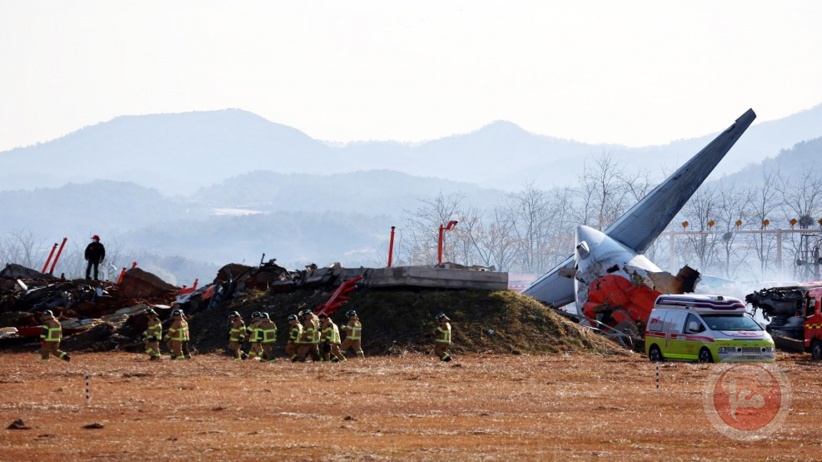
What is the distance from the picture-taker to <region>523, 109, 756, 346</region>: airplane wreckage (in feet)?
149

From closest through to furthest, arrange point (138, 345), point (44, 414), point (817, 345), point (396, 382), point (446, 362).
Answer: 1. point (44, 414)
2. point (396, 382)
3. point (446, 362)
4. point (817, 345)
5. point (138, 345)

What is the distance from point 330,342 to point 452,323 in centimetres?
561

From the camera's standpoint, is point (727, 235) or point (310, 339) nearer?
point (310, 339)

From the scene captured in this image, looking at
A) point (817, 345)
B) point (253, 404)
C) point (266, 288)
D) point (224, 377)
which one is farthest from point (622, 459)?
point (266, 288)

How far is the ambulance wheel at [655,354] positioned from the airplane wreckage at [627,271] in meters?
6.08

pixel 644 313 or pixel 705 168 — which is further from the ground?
pixel 705 168

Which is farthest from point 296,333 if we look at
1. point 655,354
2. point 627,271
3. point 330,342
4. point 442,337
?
point 627,271

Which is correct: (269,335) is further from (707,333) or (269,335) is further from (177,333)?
(707,333)

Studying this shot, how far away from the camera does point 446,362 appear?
35562 mm

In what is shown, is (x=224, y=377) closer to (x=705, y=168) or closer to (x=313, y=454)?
(x=313, y=454)

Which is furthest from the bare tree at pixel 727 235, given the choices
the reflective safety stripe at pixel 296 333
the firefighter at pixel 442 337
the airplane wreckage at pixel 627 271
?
the reflective safety stripe at pixel 296 333

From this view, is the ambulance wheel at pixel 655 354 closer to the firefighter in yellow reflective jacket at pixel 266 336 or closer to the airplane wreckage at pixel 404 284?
the airplane wreckage at pixel 404 284

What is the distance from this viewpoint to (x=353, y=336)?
119ft

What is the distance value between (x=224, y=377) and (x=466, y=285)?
553 inches
